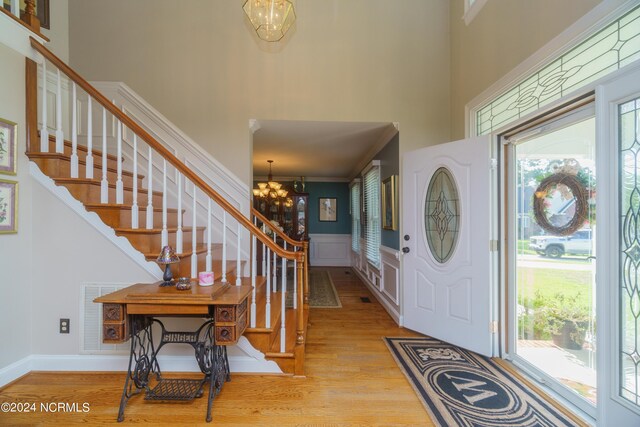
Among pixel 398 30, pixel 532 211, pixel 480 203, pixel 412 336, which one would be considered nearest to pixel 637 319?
pixel 532 211

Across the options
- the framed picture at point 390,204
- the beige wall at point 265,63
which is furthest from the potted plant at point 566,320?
the beige wall at point 265,63

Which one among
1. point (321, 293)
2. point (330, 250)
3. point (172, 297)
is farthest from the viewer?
point (330, 250)

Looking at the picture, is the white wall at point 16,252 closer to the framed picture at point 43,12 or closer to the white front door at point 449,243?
the framed picture at point 43,12

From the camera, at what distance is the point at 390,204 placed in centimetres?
375

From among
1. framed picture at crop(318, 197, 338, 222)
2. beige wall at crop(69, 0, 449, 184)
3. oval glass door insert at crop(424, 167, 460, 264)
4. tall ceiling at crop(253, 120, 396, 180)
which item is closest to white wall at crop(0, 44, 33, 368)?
beige wall at crop(69, 0, 449, 184)

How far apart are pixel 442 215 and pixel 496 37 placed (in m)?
1.71

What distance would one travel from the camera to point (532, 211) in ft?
7.62

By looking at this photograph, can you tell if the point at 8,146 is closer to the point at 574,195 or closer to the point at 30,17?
the point at 30,17

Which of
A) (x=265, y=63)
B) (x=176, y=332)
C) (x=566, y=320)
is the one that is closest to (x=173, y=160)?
(x=176, y=332)

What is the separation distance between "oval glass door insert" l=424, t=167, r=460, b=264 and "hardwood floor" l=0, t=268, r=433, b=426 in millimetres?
1212

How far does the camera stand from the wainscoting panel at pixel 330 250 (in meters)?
7.32

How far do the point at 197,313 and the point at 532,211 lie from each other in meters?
2.73

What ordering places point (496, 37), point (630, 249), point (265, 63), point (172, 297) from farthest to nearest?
point (265, 63), point (496, 37), point (172, 297), point (630, 249)

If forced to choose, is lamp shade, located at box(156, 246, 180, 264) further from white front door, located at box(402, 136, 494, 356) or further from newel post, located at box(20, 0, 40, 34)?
white front door, located at box(402, 136, 494, 356)
